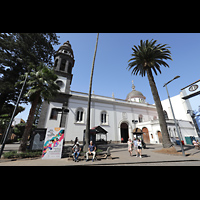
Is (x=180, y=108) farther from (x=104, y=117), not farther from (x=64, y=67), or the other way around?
(x=64, y=67)

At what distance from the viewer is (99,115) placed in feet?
78.9

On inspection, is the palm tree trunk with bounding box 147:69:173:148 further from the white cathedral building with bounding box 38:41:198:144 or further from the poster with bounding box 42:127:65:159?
the poster with bounding box 42:127:65:159

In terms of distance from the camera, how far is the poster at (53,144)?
8.23 meters

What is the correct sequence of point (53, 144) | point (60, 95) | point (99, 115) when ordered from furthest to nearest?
point (99, 115) → point (60, 95) → point (53, 144)

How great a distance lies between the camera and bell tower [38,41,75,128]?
18820mm

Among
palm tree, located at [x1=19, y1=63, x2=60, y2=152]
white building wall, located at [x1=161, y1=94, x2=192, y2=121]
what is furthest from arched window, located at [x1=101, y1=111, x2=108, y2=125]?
white building wall, located at [x1=161, y1=94, x2=192, y2=121]

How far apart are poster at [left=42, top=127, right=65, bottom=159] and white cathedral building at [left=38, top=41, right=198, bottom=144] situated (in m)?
10.2

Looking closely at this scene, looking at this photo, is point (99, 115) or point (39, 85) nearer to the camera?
point (39, 85)

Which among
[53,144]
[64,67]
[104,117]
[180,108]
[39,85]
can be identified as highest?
[64,67]

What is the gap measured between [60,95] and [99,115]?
10.4 metres

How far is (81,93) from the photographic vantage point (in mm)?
24766

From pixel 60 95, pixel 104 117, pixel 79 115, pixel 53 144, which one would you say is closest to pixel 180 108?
pixel 104 117
